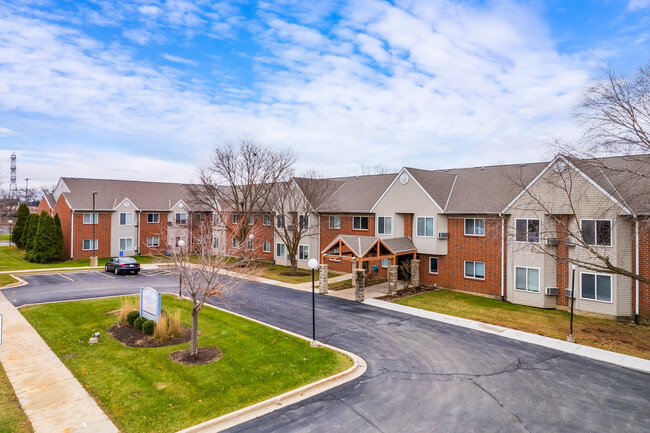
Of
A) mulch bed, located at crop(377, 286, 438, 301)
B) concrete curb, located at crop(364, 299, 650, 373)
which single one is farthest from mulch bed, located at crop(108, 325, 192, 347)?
mulch bed, located at crop(377, 286, 438, 301)

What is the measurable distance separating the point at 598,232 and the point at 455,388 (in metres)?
14.7

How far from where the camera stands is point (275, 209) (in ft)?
125

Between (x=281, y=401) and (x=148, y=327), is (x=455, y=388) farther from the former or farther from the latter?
(x=148, y=327)

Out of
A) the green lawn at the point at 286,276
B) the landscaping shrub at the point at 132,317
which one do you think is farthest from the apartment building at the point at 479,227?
the landscaping shrub at the point at 132,317

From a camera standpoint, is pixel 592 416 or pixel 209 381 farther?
pixel 209 381

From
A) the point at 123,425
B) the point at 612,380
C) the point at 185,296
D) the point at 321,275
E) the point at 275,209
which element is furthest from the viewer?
the point at 275,209

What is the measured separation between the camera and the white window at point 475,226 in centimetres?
2552

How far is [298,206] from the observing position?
3609 centimetres

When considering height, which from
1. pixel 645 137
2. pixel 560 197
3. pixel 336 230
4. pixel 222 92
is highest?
pixel 222 92

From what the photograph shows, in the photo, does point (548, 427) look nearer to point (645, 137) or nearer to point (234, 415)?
point (234, 415)

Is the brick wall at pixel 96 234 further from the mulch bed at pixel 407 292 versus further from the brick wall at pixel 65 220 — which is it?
the mulch bed at pixel 407 292

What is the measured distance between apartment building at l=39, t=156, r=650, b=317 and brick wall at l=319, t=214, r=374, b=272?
97 mm

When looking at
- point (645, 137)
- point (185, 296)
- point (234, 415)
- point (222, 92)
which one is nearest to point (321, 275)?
point (185, 296)

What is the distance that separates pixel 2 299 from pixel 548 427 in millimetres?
27394
